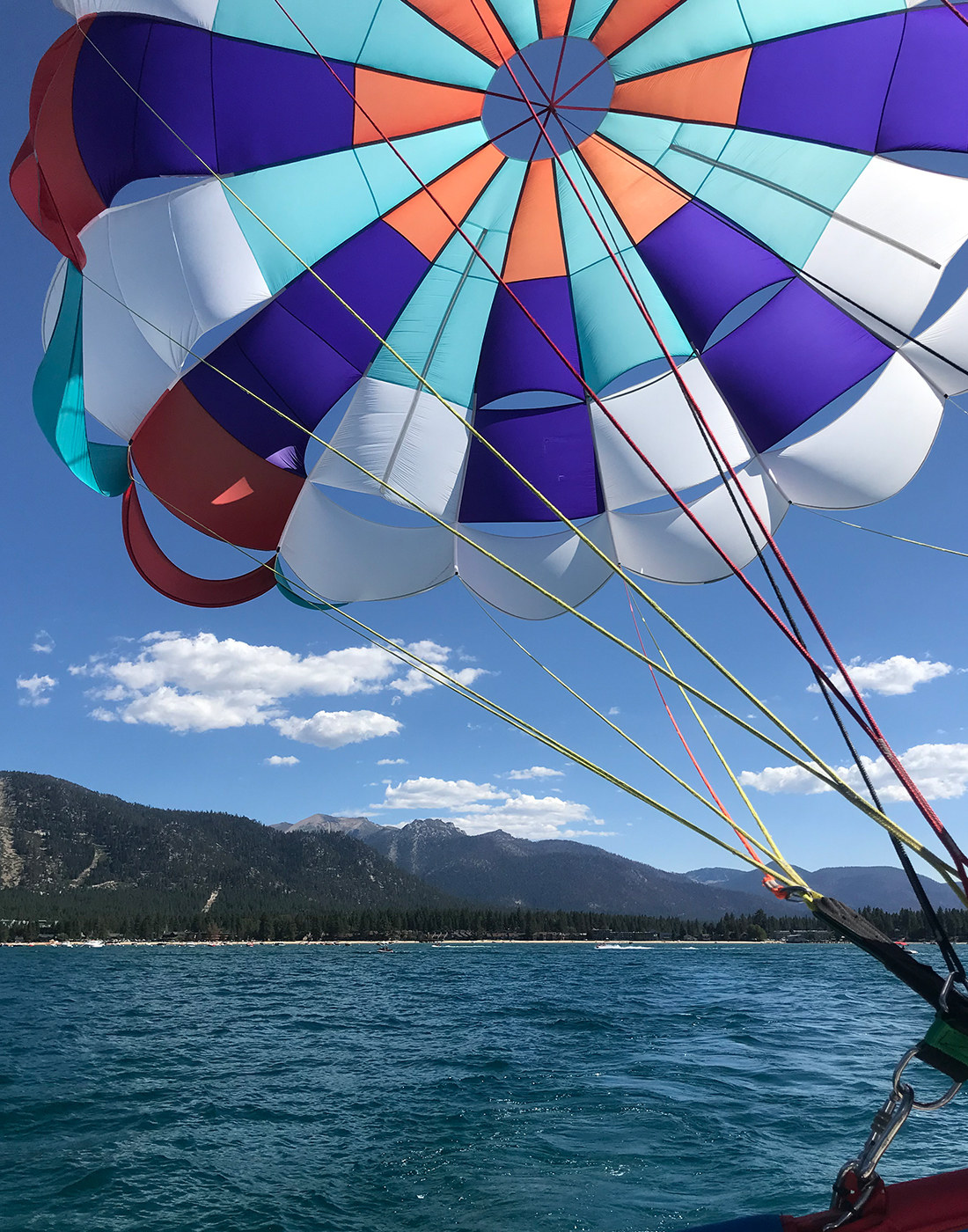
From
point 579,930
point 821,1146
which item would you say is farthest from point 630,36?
point 579,930

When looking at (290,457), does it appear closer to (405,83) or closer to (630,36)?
(405,83)

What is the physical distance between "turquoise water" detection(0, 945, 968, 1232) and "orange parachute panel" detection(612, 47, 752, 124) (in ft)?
30.2

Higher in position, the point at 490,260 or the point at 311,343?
the point at 490,260

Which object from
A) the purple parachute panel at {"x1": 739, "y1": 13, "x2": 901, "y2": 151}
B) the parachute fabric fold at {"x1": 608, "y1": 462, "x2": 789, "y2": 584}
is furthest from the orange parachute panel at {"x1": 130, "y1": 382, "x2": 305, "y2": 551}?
the purple parachute panel at {"x1": 739, "y1": 13, "x2": 901, "y2": 151}

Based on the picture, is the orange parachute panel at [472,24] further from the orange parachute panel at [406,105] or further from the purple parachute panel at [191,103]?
the purple parachute panel at [191,103]

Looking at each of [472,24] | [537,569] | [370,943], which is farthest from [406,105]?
[370,943]

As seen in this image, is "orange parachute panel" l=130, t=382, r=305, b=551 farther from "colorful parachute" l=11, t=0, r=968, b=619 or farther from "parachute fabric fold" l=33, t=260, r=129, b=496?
"parachute fabric fold" l=33, t=260, r=129, b=496

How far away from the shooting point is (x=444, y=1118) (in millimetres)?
10078

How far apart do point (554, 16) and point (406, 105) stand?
4.49 ft

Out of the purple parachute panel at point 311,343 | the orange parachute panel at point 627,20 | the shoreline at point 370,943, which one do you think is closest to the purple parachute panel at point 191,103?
the purple parachute panel at point 311,343

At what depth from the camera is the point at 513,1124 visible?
9656 millimetres

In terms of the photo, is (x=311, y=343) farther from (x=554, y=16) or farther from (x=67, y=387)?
(x=554, y=16)

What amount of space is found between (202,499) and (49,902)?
161m

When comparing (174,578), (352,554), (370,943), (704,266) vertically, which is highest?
(704,266)
